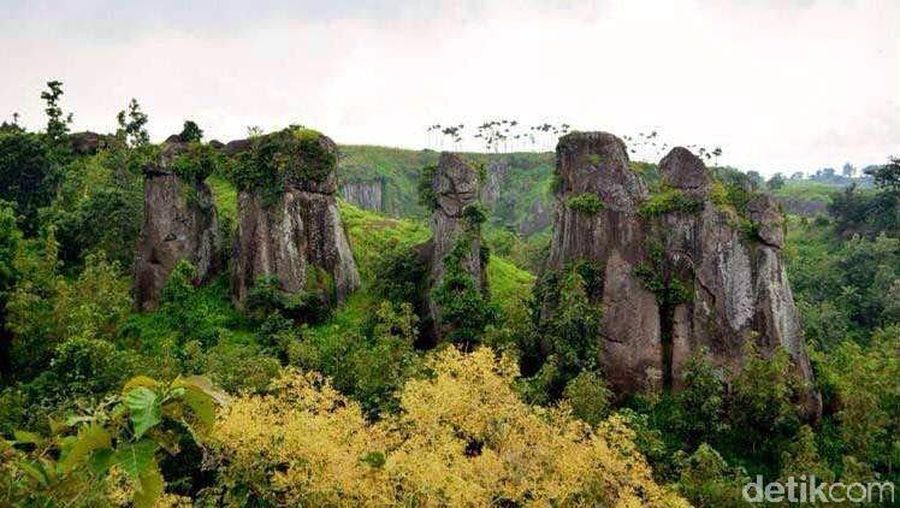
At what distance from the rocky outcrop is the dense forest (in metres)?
0.13

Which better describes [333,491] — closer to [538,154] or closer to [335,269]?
[335,269]

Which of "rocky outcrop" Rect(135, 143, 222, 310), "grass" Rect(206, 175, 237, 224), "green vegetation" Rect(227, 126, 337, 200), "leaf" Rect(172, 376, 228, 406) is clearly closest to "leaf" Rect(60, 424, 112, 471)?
"leaf" Rect(172, 376, 228, 406)

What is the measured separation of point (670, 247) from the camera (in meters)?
29.1

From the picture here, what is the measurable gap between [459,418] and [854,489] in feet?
39.6

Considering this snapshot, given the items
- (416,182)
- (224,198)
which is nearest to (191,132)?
(224,198)

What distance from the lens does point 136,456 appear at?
2799 millimetres

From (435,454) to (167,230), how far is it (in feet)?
87.6

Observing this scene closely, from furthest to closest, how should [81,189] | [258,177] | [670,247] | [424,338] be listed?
[81,189] → [258,177] → [424,338] → [670,247]

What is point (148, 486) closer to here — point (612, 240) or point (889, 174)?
point (612, 240)

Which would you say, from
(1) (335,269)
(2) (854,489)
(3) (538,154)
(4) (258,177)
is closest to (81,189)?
(4) (258,177)

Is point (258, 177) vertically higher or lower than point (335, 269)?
higher

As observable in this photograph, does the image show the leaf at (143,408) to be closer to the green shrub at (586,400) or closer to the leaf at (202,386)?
the leaf at (202,386)

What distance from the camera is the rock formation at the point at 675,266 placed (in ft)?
90.0

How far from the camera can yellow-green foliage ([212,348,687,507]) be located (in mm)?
16500
